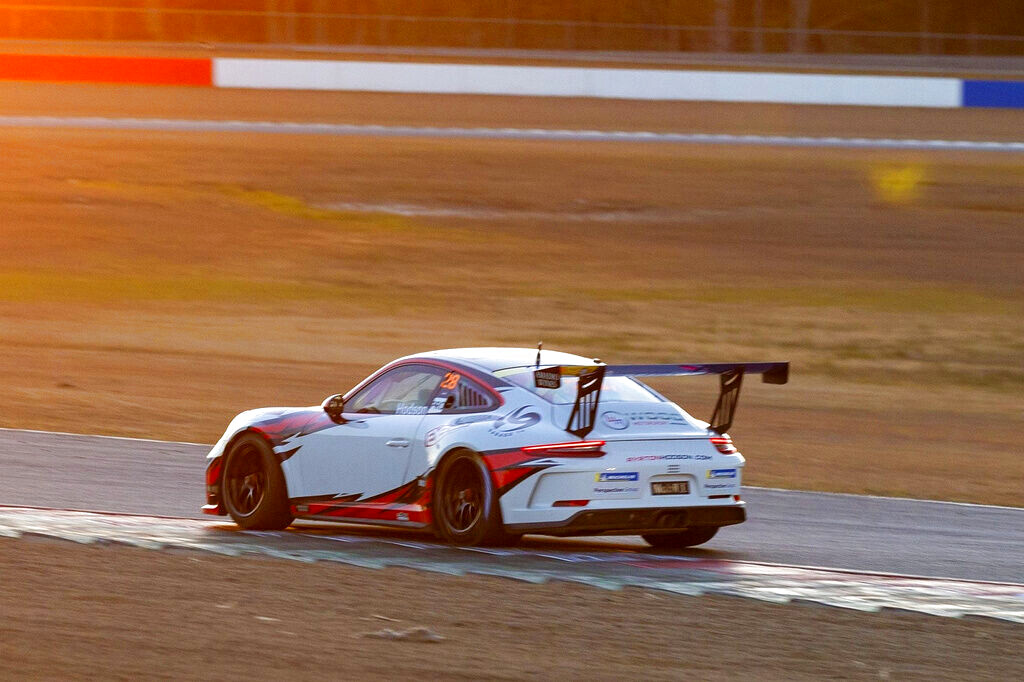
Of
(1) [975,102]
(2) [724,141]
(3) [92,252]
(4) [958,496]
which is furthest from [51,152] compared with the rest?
(4) [958,496]

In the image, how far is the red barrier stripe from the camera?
133 ft

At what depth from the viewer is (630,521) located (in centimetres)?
938

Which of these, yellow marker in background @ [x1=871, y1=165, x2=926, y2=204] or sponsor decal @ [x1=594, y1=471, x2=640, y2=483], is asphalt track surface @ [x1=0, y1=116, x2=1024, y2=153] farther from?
sponsor decal @ [x1=594, y1=471, x2=640, y2=483]

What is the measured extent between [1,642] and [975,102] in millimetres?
35848

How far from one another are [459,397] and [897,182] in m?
23.9

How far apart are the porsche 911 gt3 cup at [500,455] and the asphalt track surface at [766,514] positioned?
55 cm

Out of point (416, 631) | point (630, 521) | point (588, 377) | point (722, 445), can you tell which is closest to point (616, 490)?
point (630, 521)

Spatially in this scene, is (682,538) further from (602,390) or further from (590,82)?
(590,82)

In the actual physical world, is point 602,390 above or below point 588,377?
below

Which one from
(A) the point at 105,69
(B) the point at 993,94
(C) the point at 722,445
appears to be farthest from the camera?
(A) the point at 105,69

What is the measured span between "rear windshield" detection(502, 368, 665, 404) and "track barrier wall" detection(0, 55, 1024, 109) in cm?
3007

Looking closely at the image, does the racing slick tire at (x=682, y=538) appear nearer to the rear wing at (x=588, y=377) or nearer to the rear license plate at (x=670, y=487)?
the rear license plate at (x=670, y=487)

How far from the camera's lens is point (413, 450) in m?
9.92

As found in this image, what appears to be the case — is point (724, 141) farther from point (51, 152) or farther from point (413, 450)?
point (413, 450)
